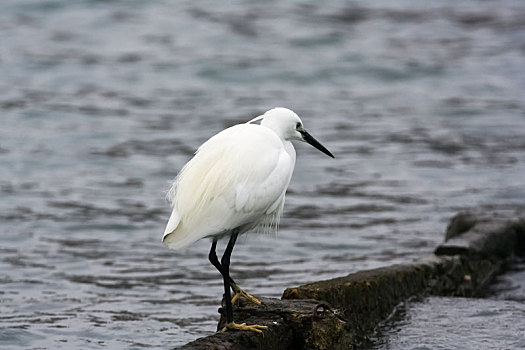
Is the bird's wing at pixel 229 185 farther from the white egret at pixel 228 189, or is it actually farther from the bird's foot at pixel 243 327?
the bird's foot at pixel 243 327

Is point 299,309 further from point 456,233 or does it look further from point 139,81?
point 139,81

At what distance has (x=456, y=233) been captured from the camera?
26.2 feet

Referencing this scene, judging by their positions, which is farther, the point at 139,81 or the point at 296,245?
the point at 139,81

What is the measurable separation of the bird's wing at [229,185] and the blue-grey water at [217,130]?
132cm

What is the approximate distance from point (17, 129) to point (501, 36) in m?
10.4

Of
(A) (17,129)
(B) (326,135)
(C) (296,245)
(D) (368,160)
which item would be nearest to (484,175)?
(D) (368,160)

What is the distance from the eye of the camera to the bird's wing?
4766mm

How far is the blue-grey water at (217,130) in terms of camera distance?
7156mm

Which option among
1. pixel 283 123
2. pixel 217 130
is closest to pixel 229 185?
pixel 283 123

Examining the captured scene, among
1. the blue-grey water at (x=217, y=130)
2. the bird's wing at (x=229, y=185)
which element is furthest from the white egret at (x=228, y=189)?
the blue-grey water at (x=217, y=130)

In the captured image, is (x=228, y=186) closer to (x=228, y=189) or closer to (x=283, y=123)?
(x=228, y=189)

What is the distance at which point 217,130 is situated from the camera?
13.3m

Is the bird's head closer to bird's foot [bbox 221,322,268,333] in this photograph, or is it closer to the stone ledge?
the stone ledge

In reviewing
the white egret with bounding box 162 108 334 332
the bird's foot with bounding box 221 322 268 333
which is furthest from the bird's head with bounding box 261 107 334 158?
the bird's foot with bounding box 221 322 268 333
